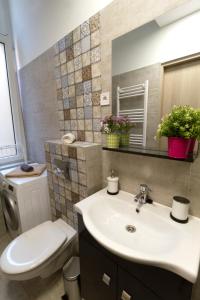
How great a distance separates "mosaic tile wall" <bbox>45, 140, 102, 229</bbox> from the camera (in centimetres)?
115

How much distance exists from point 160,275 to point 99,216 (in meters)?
0.42

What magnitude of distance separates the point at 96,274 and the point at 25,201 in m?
0.95

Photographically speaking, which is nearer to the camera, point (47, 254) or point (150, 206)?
point (150, 206)

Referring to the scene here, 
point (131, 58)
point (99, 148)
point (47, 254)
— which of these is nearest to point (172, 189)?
point (99, 148)

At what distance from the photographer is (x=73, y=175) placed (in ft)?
4.09

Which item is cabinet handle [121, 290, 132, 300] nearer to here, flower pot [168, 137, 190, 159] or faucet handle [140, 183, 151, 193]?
faucet handle [140, 183, 151, 193]

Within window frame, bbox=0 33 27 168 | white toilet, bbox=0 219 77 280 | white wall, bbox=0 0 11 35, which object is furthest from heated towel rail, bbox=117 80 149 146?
white wall, bbox=0 0 11 35

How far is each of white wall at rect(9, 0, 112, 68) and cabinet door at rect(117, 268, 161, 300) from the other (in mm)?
1606

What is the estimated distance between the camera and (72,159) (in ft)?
3.99

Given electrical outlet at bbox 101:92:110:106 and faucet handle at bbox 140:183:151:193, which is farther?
electrical outlet at bbox 101:92:110:106

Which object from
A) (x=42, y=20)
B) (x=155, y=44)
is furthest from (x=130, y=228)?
(x=42, y=20)

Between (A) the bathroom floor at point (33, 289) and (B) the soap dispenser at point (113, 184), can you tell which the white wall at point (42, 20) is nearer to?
(B) the soap dispenser at point (113, 184)

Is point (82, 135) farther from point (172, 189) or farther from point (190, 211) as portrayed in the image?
point (190, 211)

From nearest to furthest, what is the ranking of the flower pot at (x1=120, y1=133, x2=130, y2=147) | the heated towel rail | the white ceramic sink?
the white ceramic sink, the heated towel rail, the flower pot at (x1=120, y1=133, x2=130, y2=147)
